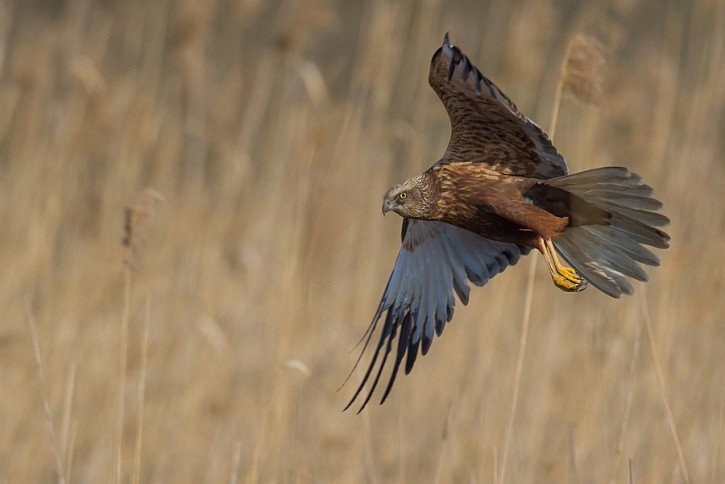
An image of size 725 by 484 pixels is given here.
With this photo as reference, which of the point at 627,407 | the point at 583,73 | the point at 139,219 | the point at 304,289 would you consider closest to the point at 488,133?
the point at 583,73

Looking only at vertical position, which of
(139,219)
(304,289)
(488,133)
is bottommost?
(304,289)

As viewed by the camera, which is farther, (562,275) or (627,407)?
(562,275)

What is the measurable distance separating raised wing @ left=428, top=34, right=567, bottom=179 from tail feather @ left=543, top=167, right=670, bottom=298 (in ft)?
0.51

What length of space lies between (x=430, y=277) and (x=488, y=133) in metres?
0.51

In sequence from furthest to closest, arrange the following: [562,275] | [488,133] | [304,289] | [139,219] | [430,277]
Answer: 1. [304,289]
2. [430,277]
3. [488,133]
4. [562,275]
5. [139,219]

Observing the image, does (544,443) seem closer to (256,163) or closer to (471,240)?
(471,240)

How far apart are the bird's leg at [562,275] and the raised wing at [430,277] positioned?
1.14 ft

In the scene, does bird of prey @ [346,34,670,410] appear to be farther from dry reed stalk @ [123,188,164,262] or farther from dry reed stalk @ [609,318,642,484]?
dry reed stalk @ [123,188,164,262]

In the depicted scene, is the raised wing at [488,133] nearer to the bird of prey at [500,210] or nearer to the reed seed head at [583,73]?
the bird of prey at [500,210]

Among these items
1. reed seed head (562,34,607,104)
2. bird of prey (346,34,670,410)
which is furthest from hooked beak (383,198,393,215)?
reed seed head (562,34,607,104)

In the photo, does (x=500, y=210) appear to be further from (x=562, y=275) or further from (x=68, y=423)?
(x=68, y=423)

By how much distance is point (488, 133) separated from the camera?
3.00m

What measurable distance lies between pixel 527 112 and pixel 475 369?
1564mm

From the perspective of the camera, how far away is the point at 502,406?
391cm
